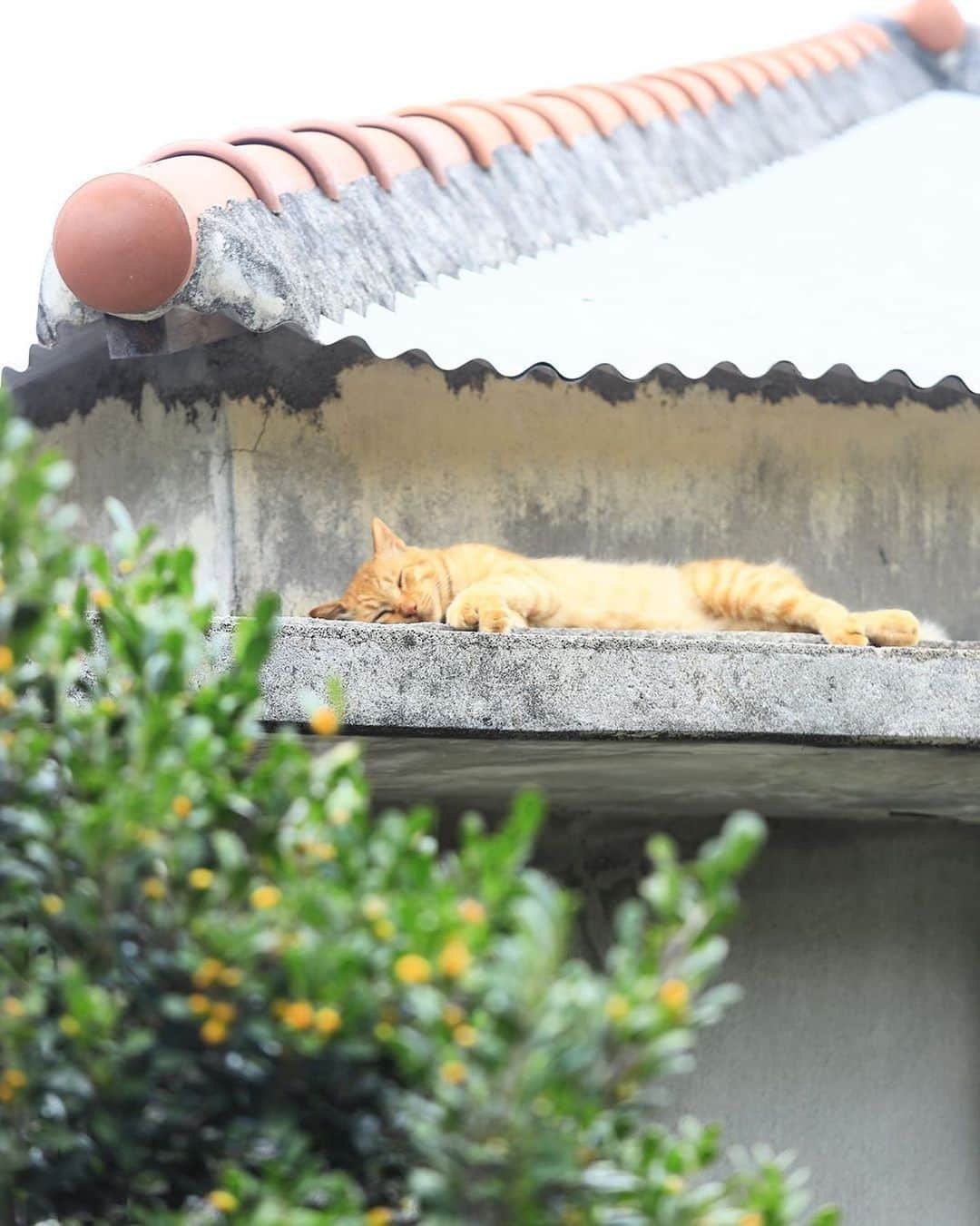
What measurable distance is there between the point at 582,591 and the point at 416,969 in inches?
110

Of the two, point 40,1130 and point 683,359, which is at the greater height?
point 683,359

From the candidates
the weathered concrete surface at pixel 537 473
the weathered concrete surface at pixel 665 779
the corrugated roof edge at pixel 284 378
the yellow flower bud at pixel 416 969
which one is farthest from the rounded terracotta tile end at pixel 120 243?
the yellow flower bud at pixel 416 969

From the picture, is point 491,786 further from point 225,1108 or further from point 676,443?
point 225,1108

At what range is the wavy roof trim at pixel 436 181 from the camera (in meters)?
4.03

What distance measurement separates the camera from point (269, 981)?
1.88 m

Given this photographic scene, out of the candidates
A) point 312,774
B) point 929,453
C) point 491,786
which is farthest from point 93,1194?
point 929,453

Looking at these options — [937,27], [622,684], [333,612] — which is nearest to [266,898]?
[622,684]

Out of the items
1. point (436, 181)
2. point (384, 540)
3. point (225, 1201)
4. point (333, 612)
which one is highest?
point (436, 181)

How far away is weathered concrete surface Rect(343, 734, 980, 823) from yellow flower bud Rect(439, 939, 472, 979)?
5.80 feet

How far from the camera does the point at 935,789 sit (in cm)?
435

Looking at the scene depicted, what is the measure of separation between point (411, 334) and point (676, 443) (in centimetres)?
97

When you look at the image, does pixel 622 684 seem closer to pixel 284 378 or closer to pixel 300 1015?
pixel 284 378

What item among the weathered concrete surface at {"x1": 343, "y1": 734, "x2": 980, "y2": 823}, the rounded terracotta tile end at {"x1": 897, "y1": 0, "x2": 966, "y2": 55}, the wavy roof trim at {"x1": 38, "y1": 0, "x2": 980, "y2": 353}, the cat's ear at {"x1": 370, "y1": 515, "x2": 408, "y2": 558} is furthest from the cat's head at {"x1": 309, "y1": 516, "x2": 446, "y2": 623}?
the rounded terracotta tile end at {"x1": 897, "y1": 0, "x2": 966, "y2": 55}

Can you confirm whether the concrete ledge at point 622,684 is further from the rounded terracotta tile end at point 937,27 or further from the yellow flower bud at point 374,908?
the rounded terracotta tile end at point 937,27
